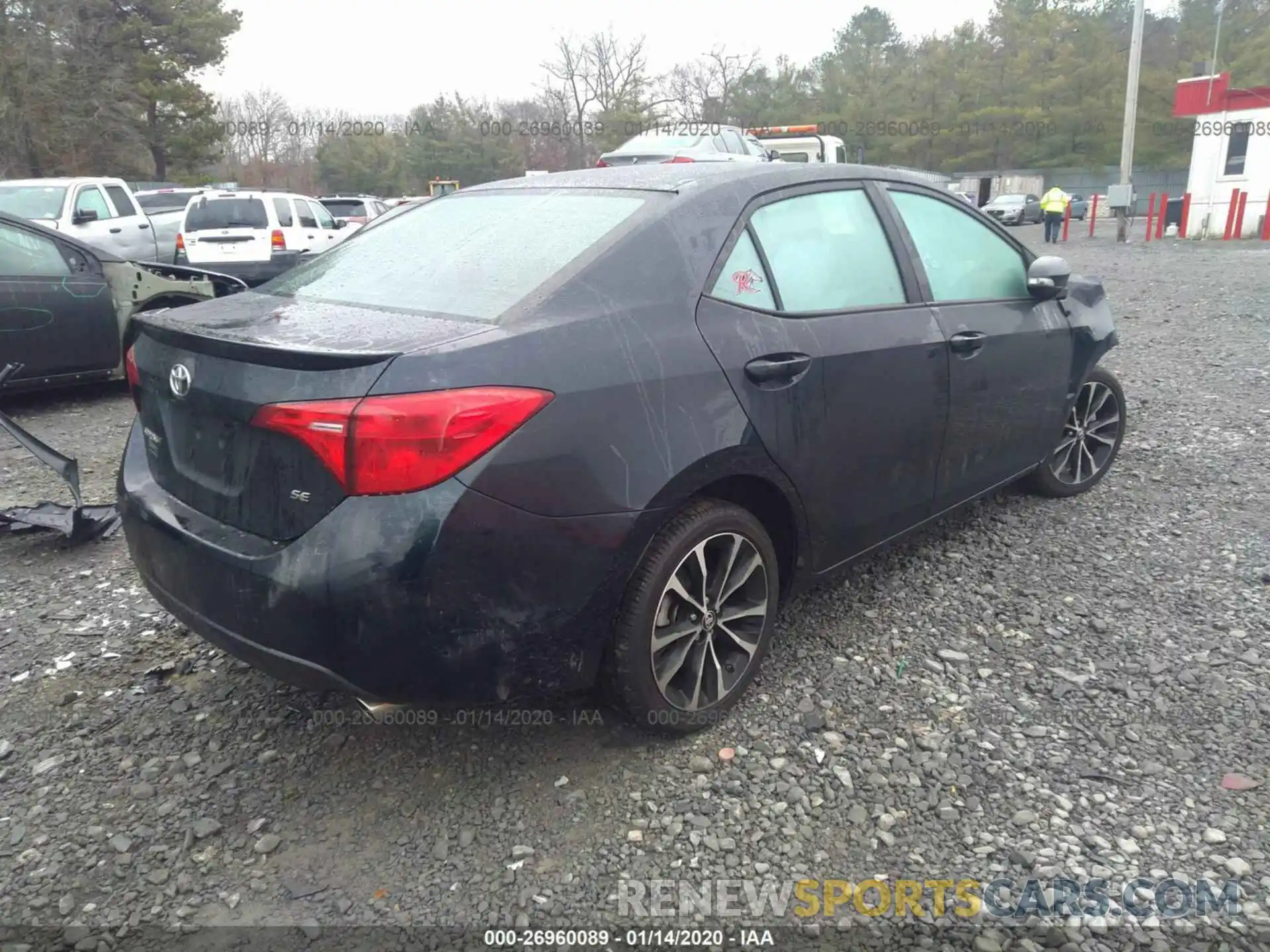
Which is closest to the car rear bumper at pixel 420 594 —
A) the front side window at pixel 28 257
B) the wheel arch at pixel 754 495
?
the wheel arch at pixel 754 495

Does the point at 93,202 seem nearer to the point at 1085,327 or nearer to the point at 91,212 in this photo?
the point at 91,212

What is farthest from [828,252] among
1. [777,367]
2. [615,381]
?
[615,381]

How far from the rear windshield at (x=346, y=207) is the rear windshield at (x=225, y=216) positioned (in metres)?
8.68

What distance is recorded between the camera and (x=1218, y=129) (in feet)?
79.8

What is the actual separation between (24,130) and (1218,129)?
37.4 metres

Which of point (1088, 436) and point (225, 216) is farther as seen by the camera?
point (225, 216)

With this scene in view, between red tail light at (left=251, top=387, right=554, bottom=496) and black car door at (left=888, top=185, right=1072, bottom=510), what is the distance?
78.3 inches

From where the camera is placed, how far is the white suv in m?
13.4

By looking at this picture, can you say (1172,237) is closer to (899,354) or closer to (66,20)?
(899,354)

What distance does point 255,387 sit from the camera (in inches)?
90.4

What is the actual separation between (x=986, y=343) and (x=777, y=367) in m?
1.25

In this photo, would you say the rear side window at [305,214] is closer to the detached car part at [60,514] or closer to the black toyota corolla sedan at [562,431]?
the detached car part at [60,514]

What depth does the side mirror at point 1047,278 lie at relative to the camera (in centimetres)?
390

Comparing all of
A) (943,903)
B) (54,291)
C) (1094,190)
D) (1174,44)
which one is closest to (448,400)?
(943,903)
